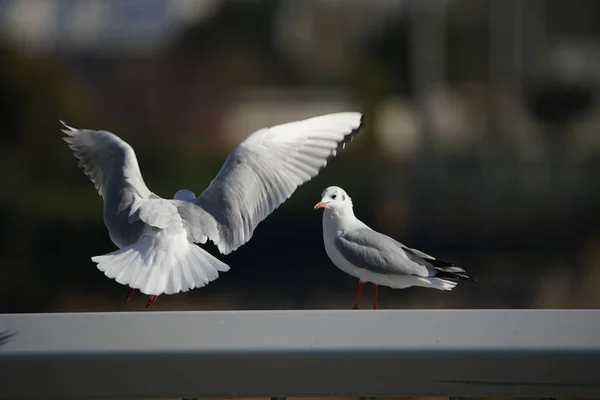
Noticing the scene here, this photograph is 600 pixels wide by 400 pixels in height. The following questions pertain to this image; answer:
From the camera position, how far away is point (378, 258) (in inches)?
91.8

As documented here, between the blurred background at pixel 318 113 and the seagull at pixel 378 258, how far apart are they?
4.41 meters

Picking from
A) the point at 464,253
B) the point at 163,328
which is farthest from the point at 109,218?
the point at 464,253

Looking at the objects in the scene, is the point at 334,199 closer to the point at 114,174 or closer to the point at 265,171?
the point at 265,171

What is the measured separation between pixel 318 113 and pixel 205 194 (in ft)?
29.0

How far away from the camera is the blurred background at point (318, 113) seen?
8.31 metres

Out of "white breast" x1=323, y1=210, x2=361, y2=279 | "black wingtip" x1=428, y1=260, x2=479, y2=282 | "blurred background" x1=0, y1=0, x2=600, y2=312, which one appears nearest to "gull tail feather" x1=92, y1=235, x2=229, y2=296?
"white breast" x1=323, y1=210, x2=361, y2=279

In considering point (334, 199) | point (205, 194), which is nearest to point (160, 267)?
point (205, 194)

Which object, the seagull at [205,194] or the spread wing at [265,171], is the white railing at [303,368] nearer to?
the seagull at [205,194]

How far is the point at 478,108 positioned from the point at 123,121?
161 inches

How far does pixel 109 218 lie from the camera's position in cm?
234

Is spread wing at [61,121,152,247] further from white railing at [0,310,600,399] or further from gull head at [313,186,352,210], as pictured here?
white railing at [0,310,600,399]

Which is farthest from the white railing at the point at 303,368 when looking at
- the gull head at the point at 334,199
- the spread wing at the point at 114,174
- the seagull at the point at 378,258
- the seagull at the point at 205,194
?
the gull head at the point at 334,199

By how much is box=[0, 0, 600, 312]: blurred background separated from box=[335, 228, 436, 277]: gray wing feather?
14.7 feet

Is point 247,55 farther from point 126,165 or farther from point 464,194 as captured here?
point 126,165
